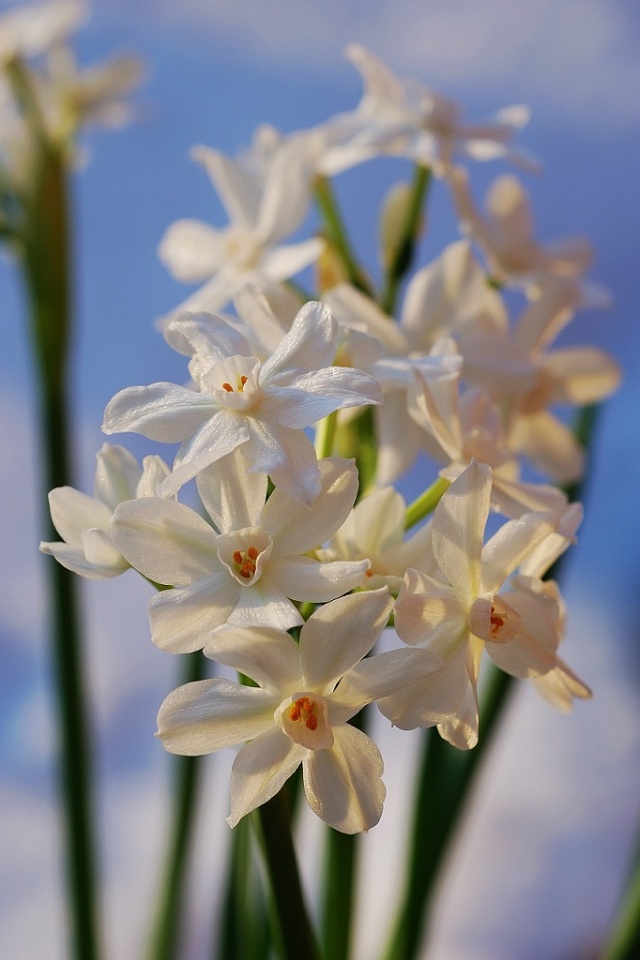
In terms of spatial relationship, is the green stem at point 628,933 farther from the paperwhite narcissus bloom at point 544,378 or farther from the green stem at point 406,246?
the green stem at point 406,246

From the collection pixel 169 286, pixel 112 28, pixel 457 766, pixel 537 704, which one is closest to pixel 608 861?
pixel 537 704

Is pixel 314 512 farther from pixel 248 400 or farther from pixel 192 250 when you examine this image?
pixel 192 250

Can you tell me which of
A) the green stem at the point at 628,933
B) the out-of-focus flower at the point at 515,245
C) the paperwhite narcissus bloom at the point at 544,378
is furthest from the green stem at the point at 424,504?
the green stem at the point at 628,933

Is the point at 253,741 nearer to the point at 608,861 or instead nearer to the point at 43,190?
the point at 43,190

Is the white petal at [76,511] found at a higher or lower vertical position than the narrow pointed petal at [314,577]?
higher

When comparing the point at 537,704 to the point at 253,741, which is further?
the point at 537,704

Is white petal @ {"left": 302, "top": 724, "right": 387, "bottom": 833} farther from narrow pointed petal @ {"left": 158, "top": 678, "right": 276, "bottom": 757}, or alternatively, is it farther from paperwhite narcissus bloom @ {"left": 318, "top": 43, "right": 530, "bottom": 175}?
paperwhite narcissus bloom @ {"left": 318, "top": 43, "right": 530, "bottom": 175}

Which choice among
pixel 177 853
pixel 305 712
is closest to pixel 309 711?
pixel 305 712
